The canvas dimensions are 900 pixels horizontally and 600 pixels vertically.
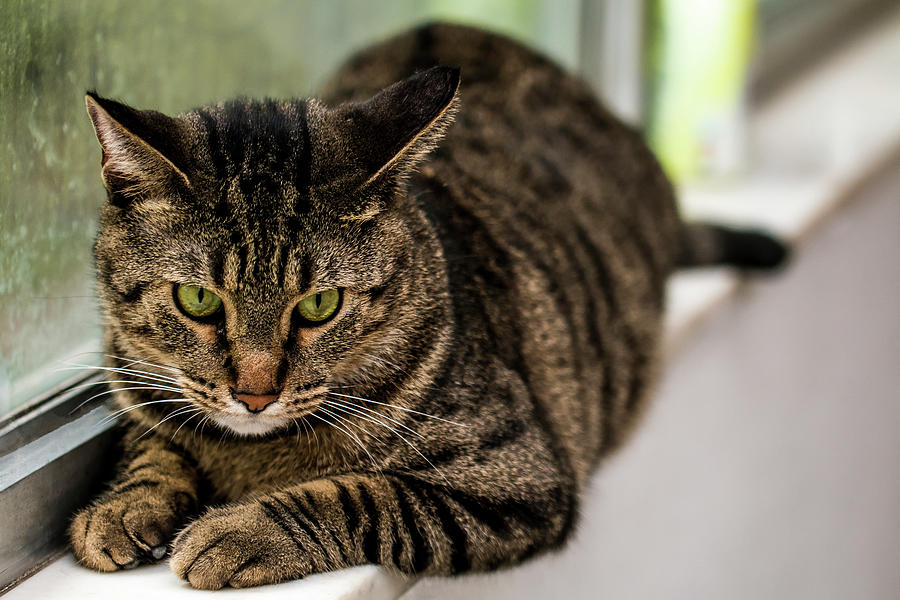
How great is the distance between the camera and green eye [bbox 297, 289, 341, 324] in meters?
0.86

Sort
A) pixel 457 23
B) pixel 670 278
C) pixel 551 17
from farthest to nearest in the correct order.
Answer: pixel 551 17
pixel 670 278
pixel 457 23

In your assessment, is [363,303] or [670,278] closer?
[363,303]

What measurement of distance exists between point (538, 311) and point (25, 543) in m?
0.61

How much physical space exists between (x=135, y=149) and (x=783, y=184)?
178 cm

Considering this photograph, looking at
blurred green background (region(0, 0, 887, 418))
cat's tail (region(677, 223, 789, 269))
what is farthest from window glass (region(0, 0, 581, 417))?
cat's tail (region(677, 223, 789, 269))

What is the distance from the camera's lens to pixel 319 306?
0.87m

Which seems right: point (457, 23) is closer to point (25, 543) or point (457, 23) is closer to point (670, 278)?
point (670, 278)

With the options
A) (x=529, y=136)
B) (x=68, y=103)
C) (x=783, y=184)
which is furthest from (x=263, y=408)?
(x=783, y=184)

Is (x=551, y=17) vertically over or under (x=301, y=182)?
under

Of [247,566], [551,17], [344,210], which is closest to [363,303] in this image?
[344,210]

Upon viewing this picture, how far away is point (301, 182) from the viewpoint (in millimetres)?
860

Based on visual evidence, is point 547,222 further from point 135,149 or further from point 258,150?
point 135,149

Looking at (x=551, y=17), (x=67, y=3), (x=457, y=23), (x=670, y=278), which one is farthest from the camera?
(x=551, y=17)

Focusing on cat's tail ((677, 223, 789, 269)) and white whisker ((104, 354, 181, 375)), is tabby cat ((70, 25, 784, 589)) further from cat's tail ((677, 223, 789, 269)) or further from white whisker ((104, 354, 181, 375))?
cat's tail ((677, 223, 789, 269))
